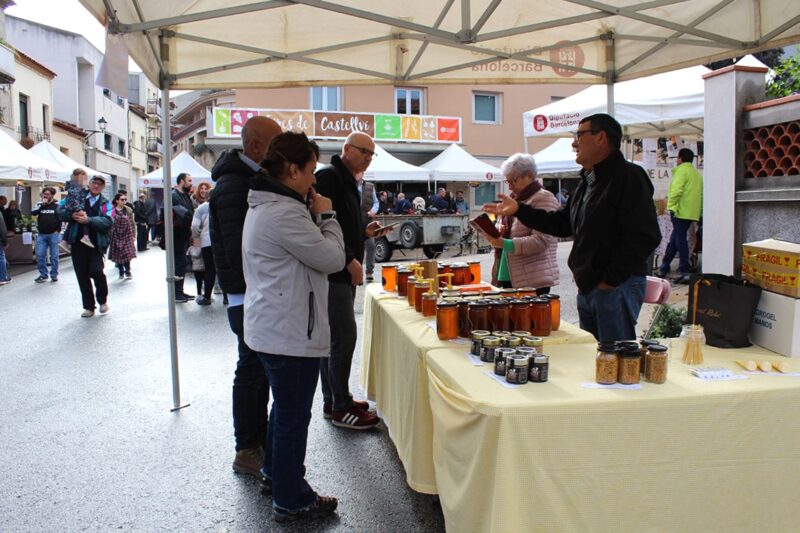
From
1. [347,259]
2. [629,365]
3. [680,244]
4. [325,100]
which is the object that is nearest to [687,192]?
[680,244]

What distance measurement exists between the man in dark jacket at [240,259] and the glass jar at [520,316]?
138 centimetres

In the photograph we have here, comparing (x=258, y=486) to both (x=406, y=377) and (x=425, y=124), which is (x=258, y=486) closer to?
(x=406, y=377)

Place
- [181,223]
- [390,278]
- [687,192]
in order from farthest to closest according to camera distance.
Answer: [181,223] → [687,192] → [390,278]

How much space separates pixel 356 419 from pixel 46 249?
33.7ft

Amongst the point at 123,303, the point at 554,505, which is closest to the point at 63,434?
the point at 554,505

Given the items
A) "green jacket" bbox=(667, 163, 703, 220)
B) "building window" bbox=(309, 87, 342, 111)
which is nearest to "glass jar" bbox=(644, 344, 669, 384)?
"green jacket" bbox=(667, 163, 703, 220)

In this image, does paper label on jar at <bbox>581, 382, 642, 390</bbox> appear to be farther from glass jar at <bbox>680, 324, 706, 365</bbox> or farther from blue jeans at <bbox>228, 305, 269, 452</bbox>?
blue jeans at <bbox>228, 305, 269, 452</bbox>

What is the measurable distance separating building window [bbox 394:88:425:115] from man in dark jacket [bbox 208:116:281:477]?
23.1 m

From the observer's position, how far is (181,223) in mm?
9648

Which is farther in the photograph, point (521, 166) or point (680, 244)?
point (680, 244)

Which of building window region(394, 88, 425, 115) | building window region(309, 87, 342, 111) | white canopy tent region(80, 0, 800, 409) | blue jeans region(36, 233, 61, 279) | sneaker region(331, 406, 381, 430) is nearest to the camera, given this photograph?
white canopy tent region(80, 0, 800, 409)

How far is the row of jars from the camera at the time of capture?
7.37ft

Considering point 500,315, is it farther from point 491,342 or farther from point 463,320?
point 491,342

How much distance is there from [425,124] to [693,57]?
791 inches
